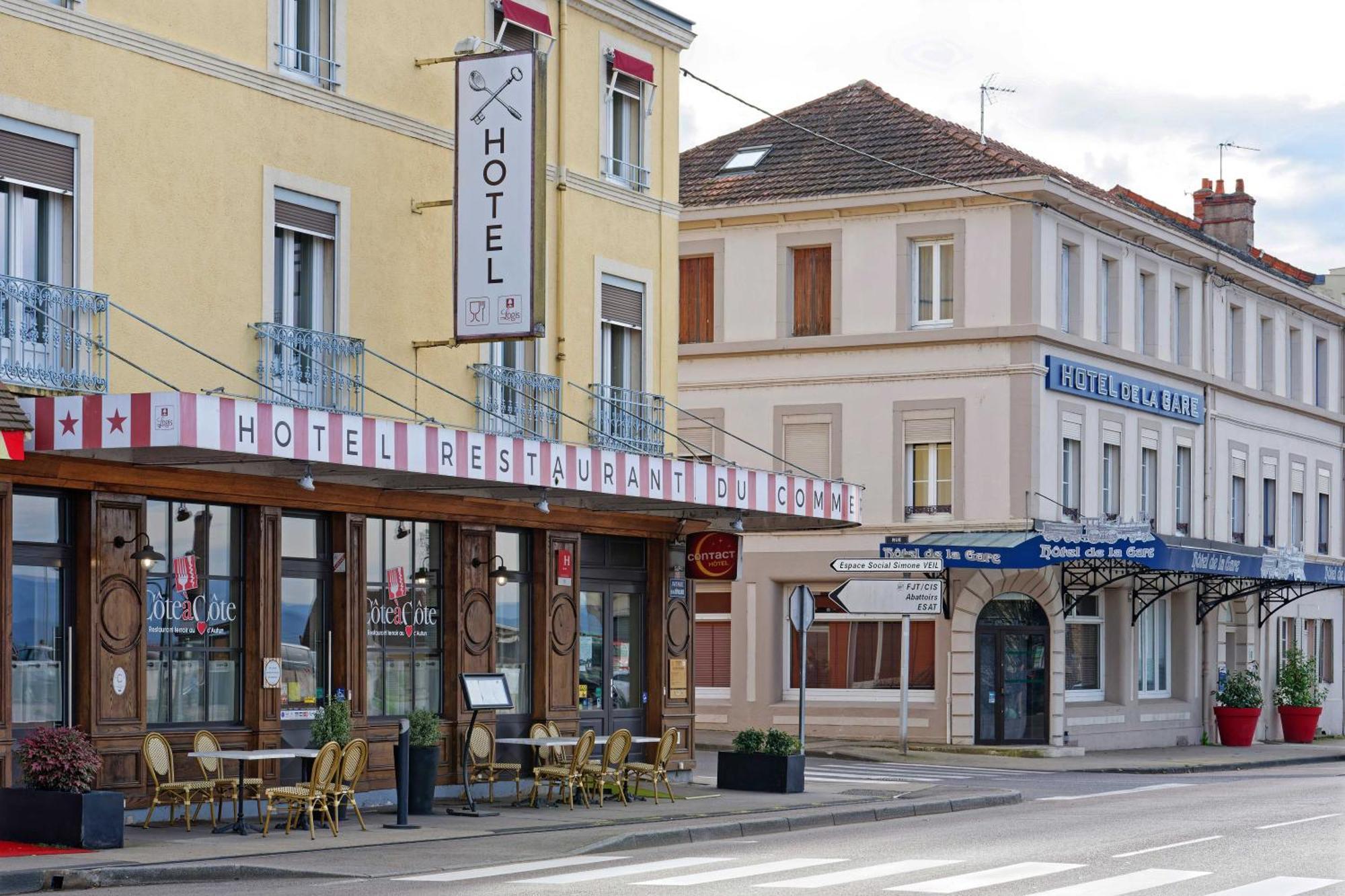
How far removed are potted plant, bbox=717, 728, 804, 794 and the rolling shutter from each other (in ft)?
16.8

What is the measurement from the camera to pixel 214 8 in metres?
18.2

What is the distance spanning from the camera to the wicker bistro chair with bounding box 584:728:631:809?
20.9 m

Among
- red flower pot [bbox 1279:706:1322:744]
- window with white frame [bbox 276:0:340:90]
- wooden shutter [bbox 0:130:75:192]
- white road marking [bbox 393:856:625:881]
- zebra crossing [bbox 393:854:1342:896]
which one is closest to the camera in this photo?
zebra crossing [bbox 393:854:1342:896]

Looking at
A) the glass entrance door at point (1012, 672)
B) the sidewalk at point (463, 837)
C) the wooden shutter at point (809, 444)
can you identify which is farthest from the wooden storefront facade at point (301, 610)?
the wooden shutter at point (809, 444)

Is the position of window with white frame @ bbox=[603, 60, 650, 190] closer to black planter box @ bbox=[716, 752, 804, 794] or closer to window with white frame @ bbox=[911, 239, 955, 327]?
black planter box @ bbox=[716, 752, 804, 794]

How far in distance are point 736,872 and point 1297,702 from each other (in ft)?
95.9

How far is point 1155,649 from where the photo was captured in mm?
38625

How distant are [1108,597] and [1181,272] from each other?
280 inches

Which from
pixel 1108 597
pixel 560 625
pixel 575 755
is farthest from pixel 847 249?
pixel 575 755

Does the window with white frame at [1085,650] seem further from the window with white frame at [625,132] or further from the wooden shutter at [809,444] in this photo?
the window with white frame at [625,132]

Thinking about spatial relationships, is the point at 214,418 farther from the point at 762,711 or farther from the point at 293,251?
the point at 762,711

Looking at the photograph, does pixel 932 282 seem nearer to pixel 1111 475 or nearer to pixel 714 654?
pixel 1111 475

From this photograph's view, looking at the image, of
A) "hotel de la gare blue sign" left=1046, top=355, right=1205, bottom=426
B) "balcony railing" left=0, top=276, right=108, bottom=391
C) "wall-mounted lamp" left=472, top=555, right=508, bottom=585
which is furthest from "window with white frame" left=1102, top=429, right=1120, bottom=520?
"balcony railing" left=0, top=276, right=108, bottom=391

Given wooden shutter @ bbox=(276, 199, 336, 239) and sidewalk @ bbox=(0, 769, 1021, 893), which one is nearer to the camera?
sidewalk @ bbox=(0, 769, 1021, 893)
